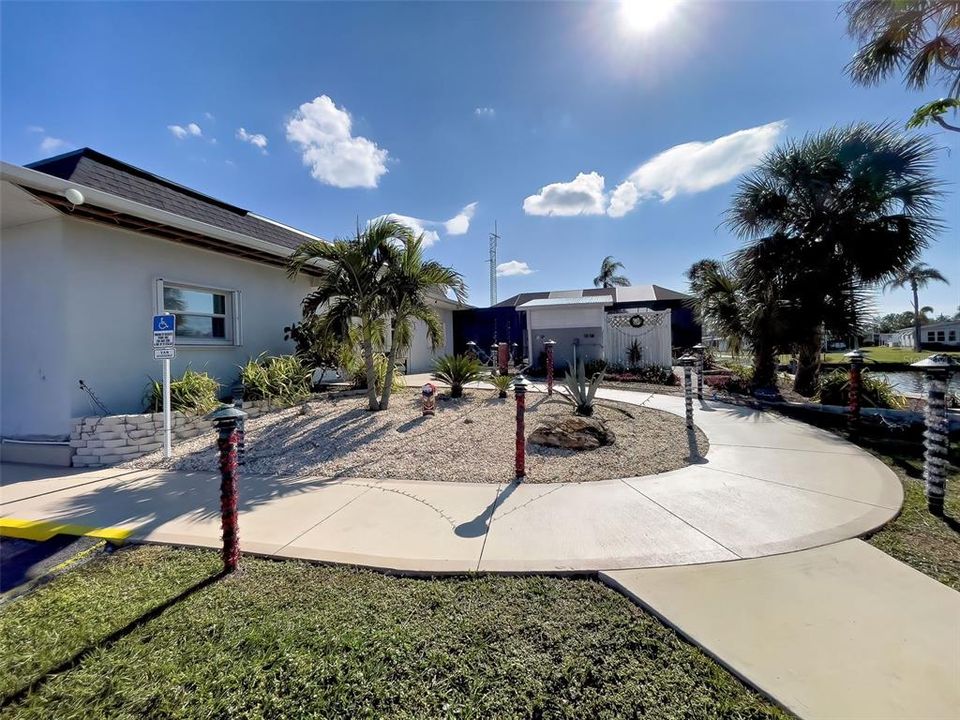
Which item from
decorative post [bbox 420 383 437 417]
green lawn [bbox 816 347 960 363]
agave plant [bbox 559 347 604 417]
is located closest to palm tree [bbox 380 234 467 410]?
decorative post [bbox 420 383 437 417]

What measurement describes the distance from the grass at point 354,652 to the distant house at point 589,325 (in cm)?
1059

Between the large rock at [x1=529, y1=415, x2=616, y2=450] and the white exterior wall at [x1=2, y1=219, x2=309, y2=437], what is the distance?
7.06 meters

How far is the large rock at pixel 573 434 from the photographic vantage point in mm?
5492

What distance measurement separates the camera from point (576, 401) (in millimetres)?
7320

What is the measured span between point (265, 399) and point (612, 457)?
678 cm

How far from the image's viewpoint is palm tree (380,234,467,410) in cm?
733

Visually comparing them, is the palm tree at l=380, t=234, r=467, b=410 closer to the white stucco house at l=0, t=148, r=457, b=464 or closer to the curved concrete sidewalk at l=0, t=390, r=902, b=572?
the white stucco house at l=0, t=148, r=457, b=464

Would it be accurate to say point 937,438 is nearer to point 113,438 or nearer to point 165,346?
point 165,346

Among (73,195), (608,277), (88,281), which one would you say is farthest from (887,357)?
(88,281)

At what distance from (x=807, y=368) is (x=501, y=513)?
1032 centimetres

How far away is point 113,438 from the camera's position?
5.61m

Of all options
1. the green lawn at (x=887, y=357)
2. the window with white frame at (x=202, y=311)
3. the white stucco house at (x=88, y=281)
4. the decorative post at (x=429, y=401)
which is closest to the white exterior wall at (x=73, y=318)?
the white stucco house at (x=88, y=281)

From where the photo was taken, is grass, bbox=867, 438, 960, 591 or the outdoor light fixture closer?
grass, bbox=867, 438, 960, 591

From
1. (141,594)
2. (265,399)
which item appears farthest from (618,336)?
(141,594)
